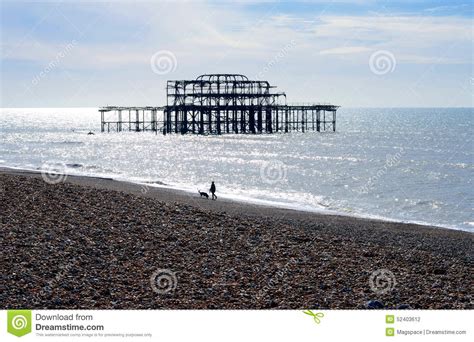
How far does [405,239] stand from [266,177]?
82.7 ft

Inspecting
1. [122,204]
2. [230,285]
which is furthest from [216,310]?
[122,204]

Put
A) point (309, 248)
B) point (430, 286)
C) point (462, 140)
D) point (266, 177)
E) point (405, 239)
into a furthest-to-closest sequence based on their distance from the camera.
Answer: point (462, 140) → point (266, 177) → point (405, 239) → point (309, 248) → point (430, 286)

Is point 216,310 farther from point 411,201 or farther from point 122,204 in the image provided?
point 411,201

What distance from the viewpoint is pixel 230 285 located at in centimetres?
1107

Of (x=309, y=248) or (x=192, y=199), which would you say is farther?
(x=192, y=199)
